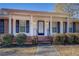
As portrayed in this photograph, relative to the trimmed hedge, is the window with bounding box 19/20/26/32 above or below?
above

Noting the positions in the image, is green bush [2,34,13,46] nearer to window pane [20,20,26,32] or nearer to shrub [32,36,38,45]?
shrub [32,36,38,45]

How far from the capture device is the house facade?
749 inches

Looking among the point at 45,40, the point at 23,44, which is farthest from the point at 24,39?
the point at 45,40

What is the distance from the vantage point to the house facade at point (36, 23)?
19.0 meters

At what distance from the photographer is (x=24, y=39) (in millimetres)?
17531

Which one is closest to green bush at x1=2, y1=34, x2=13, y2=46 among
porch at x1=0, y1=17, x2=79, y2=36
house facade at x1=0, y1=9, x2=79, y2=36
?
house facade at x1=0, y1=9, x2=79, y2=36

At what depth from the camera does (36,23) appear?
19.8 m

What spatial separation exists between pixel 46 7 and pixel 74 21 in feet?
11.3

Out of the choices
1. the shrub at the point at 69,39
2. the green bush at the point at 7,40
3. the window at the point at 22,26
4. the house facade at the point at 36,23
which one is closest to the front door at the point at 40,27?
the house facade at the point at 36,23

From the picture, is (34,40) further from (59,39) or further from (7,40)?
(7,40)

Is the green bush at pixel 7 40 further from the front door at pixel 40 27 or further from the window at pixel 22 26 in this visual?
the front door at pixel 40 27

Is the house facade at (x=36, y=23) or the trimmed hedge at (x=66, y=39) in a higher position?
the house facade at (x=36, y=23)

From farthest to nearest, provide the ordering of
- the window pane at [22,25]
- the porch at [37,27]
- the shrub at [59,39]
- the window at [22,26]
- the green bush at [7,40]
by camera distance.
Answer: the window pane at [22,25], the window at [22,26], the porch at [37,27], the shrub at [59,39], the green bush at [7,40]

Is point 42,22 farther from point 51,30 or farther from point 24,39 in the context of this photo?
point 24,39
